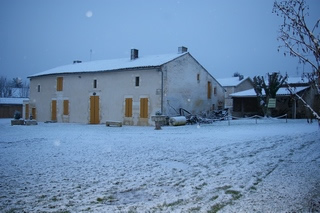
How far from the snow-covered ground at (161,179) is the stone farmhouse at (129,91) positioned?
11802 mm

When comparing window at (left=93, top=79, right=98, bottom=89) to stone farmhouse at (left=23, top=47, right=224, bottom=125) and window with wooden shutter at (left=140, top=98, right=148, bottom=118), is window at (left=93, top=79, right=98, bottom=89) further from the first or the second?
window with wooden shutter at (left=140, top=98, right=148, bottom=118)

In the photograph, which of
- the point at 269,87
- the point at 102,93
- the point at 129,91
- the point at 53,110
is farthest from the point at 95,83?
the point at 269,87

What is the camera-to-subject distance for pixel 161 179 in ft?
18.6

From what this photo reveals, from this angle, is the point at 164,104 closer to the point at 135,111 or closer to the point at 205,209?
the point at 135,111

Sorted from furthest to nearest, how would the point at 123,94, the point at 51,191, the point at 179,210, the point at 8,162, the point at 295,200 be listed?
the point at 123,94 → the point at 8,162 → the point at 51,191 → the point at 295,200 → the point at 179,210

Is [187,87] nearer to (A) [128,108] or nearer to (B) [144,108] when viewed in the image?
(B) [144,108]

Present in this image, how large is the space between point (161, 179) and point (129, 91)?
17284mm

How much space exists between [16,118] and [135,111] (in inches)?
382

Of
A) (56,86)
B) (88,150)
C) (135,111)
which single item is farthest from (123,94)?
(88,150)

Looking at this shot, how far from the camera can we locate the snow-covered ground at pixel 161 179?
4.21m

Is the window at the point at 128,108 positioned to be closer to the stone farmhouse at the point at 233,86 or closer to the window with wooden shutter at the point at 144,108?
the window with wooden shutter at the point at 144,108

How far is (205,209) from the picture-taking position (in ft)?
13.2

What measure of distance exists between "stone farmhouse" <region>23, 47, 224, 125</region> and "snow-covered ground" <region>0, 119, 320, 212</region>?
1180 centimetres

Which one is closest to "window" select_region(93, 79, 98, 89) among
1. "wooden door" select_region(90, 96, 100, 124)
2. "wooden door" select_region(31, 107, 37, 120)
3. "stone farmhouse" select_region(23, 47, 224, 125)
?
"stone farmhouse" select_region(23, 47, 224, 125)
